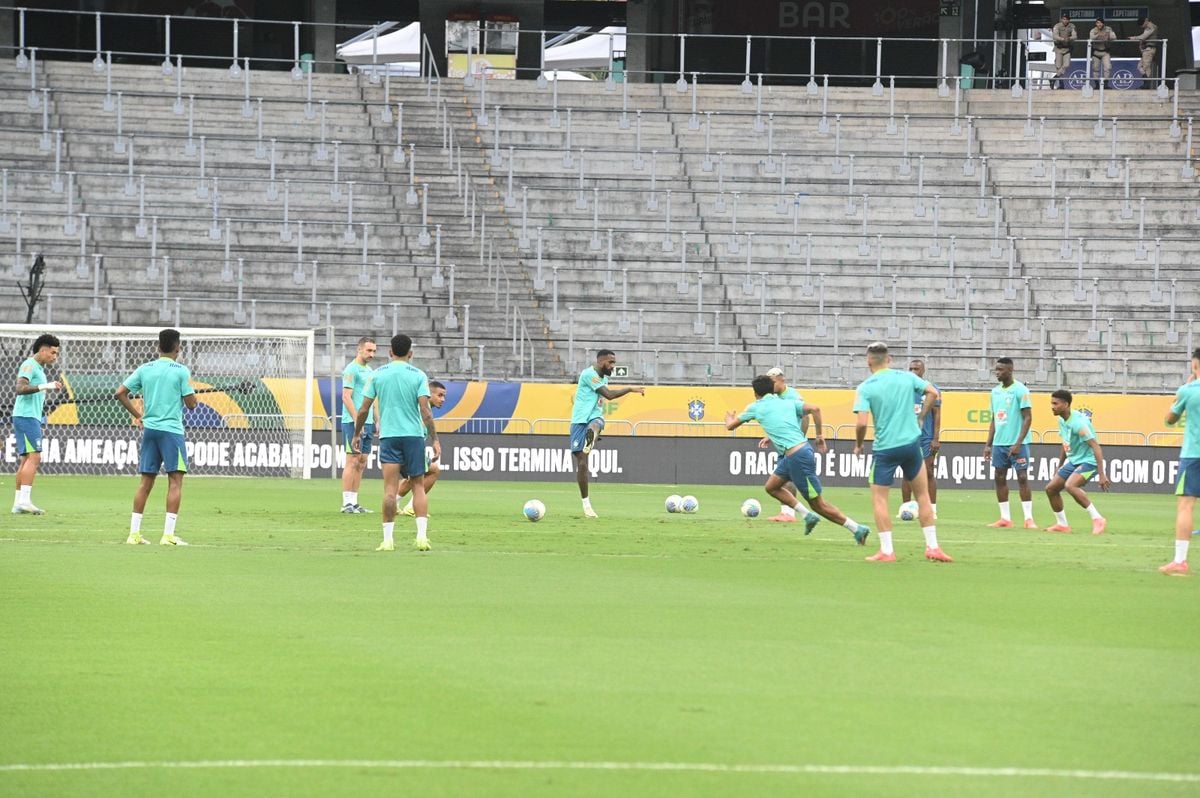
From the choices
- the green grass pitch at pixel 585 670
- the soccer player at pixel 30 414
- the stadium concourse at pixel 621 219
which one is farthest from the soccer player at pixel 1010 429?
the stadium concourse at pixel 621 219

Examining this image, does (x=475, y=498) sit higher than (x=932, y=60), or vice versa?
(x=932, y=60)

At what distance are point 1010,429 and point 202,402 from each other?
16.9 m

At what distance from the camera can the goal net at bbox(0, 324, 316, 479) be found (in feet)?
111

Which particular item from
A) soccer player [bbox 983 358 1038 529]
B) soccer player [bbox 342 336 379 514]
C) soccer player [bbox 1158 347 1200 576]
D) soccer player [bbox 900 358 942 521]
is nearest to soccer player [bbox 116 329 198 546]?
soccer player [bbox 342 336 379 514]

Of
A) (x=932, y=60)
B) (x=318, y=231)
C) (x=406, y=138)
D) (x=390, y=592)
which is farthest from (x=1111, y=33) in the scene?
(x=390, y=592)

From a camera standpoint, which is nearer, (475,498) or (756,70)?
(475,498)

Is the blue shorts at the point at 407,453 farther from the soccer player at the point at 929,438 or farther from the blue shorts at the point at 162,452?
the soccer player at the point at 929,438

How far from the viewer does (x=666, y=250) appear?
136 feet

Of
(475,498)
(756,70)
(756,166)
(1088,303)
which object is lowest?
(475,498)

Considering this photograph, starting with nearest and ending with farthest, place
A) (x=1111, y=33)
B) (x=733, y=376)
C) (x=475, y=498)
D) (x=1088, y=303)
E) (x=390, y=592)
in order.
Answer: (x=390, y=592) < (x=475, y=498) < (x=733, y=376) < (x=1088, y=303) < (x=1111, y=33)

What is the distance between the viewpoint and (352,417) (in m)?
24.0

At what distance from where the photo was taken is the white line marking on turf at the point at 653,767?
696 centimetres

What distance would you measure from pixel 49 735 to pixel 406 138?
1517 inches

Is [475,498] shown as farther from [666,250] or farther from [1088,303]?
[1088,303]
